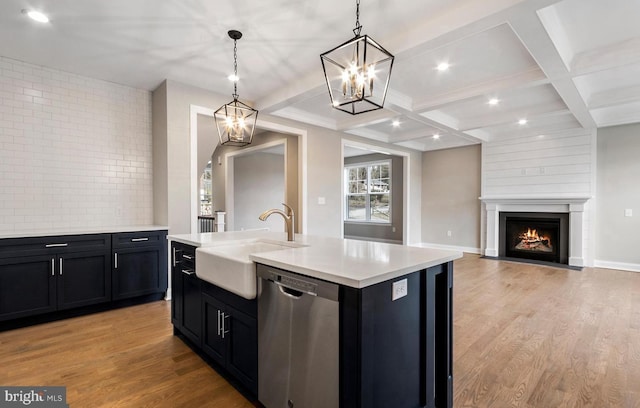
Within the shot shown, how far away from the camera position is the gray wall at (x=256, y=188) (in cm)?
814

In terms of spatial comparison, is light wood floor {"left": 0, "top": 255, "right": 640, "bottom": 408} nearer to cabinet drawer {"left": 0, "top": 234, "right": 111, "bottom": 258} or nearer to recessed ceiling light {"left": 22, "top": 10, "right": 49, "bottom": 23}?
cabinet drawer {"left": 0, "top": 234, "right": 111, "bottom": 258}

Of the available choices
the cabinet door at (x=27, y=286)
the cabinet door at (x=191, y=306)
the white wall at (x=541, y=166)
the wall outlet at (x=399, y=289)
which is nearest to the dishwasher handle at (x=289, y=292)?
the wall outlet at (x=399, y=289)

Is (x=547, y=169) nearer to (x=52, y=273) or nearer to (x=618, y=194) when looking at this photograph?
(x=618, y=194)

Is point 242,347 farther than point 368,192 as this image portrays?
No

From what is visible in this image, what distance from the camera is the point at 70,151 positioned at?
11.9ft

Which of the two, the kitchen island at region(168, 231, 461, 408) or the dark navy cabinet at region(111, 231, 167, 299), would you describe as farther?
the dark navy cabinet at region(111, 231, 167, 299)

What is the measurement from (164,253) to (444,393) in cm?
332

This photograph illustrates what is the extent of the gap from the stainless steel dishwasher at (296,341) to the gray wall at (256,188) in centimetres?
645

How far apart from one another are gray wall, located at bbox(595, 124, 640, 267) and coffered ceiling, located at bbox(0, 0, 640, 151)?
1152 millimetres

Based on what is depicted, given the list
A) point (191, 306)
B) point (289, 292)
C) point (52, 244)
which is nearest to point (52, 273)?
point (52, 244)

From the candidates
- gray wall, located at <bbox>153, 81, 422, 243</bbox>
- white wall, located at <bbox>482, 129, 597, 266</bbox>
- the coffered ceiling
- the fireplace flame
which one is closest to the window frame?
gray wall, located at <bbox>153, 81, 422, 243</bbox>

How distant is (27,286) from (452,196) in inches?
303

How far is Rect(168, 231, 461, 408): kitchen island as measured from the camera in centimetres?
127

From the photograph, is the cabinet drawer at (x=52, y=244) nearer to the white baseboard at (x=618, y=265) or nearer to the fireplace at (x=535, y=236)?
the fireplace at (x=535, y=236)
